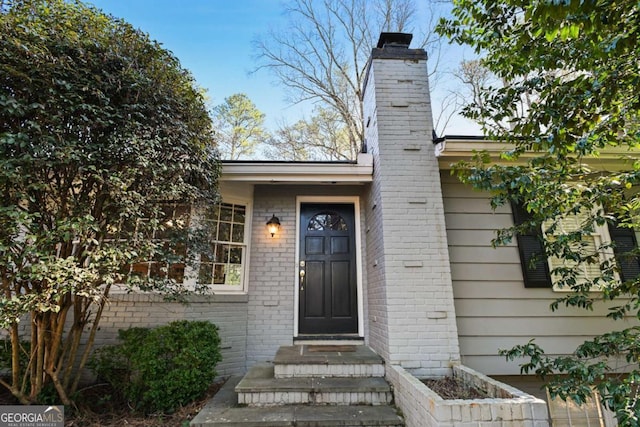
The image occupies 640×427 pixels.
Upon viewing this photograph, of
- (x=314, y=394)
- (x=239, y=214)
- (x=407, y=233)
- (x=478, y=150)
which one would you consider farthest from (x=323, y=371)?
(x=478, y=150)

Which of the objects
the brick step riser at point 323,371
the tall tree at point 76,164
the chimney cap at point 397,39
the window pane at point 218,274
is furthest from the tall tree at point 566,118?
the window pane at point 218,274

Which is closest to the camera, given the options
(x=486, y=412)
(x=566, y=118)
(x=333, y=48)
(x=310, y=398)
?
(x=486, y=412)

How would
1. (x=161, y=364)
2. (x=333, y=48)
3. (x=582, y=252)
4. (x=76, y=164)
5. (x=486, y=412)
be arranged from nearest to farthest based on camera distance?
(x=486, y=412) → (x=76, y=164) → (x=161, y=364) → (x=582, y=252) → (x=333, y=48)

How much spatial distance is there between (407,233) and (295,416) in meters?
2.12

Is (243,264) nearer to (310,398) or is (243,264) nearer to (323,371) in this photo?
(323,371)

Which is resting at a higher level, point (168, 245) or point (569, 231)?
point (569, 231)

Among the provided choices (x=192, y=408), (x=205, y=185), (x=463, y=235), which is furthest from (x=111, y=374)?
(x=463, y=235)

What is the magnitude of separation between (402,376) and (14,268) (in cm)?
363

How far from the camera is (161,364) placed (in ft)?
9.85

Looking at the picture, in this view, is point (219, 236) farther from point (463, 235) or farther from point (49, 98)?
point (463, 235)

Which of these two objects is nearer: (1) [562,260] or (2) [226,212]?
(1) [562,260]

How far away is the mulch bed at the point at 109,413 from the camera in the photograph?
9.09 ft

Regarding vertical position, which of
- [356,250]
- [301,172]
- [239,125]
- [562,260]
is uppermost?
[239,125]

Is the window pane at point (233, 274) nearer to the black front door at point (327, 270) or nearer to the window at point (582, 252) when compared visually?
the black front door at point (327, 270)
